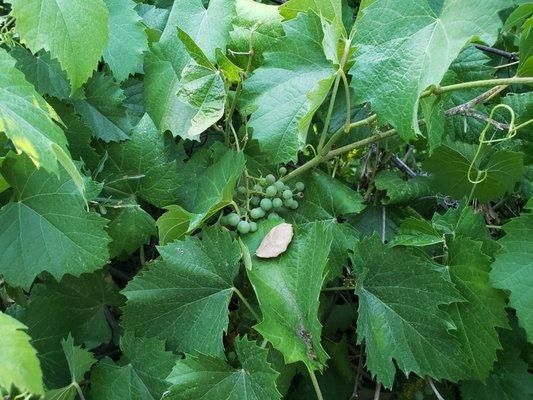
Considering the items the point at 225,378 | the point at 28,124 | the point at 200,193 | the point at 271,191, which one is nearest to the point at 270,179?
the point at 271,191

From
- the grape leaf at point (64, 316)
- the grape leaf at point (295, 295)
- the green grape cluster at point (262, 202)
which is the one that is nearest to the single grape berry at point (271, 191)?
the green grape cluster at point (262, 202)

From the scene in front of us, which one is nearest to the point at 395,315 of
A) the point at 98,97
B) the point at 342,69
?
the point at 342,69

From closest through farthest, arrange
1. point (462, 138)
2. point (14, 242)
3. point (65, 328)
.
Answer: point (14, 242)
point (65, 328)
point (462, 138)

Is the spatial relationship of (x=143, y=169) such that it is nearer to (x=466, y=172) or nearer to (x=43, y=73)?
(x=43, y=73)

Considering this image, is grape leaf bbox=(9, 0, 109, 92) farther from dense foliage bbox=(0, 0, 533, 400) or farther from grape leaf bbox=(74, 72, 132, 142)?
grape leaf bbox=(74, 72, 132, 142)

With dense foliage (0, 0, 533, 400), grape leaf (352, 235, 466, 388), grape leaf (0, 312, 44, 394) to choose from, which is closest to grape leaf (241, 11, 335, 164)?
dense foliage (0, 0, 533, 400)

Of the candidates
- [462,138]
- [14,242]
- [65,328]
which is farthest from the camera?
[462,138]

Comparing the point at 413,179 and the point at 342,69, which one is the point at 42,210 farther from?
the point at 413,179
